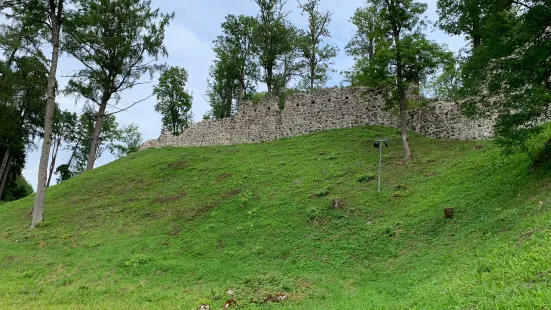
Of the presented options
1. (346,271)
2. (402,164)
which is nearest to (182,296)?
(346,271)

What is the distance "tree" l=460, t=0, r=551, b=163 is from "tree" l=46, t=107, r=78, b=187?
38534mm

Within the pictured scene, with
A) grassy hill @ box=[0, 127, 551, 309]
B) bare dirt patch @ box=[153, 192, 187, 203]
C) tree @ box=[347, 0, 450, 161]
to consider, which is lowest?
grassy hill @ box=[0, 127, 551, 309]

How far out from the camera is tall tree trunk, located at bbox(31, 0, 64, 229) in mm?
19812

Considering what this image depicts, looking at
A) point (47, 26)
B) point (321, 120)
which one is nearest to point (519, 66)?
point (321, 120)

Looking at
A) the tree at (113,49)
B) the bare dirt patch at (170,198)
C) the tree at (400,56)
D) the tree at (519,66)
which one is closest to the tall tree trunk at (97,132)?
the tree at (113,49)

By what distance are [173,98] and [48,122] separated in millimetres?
24404

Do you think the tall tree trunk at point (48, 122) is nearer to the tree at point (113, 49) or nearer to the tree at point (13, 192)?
the tree at point (113, 49)

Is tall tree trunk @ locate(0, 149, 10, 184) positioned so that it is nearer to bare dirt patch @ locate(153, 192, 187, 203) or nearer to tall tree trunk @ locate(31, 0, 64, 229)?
tall tree trunk @ locate(31, 0, 64, 229)

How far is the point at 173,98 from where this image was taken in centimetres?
4453

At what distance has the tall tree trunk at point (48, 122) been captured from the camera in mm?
19812

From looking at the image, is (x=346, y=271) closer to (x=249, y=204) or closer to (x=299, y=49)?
(x=249, y=204)

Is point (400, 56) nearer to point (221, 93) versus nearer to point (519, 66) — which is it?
point (519, 66)

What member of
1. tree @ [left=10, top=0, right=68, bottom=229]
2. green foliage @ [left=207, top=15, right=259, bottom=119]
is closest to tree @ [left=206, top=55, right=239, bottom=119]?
green foliage @ [left=207, top=15, right=259, bottom=119]

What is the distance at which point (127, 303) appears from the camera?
10195mm
